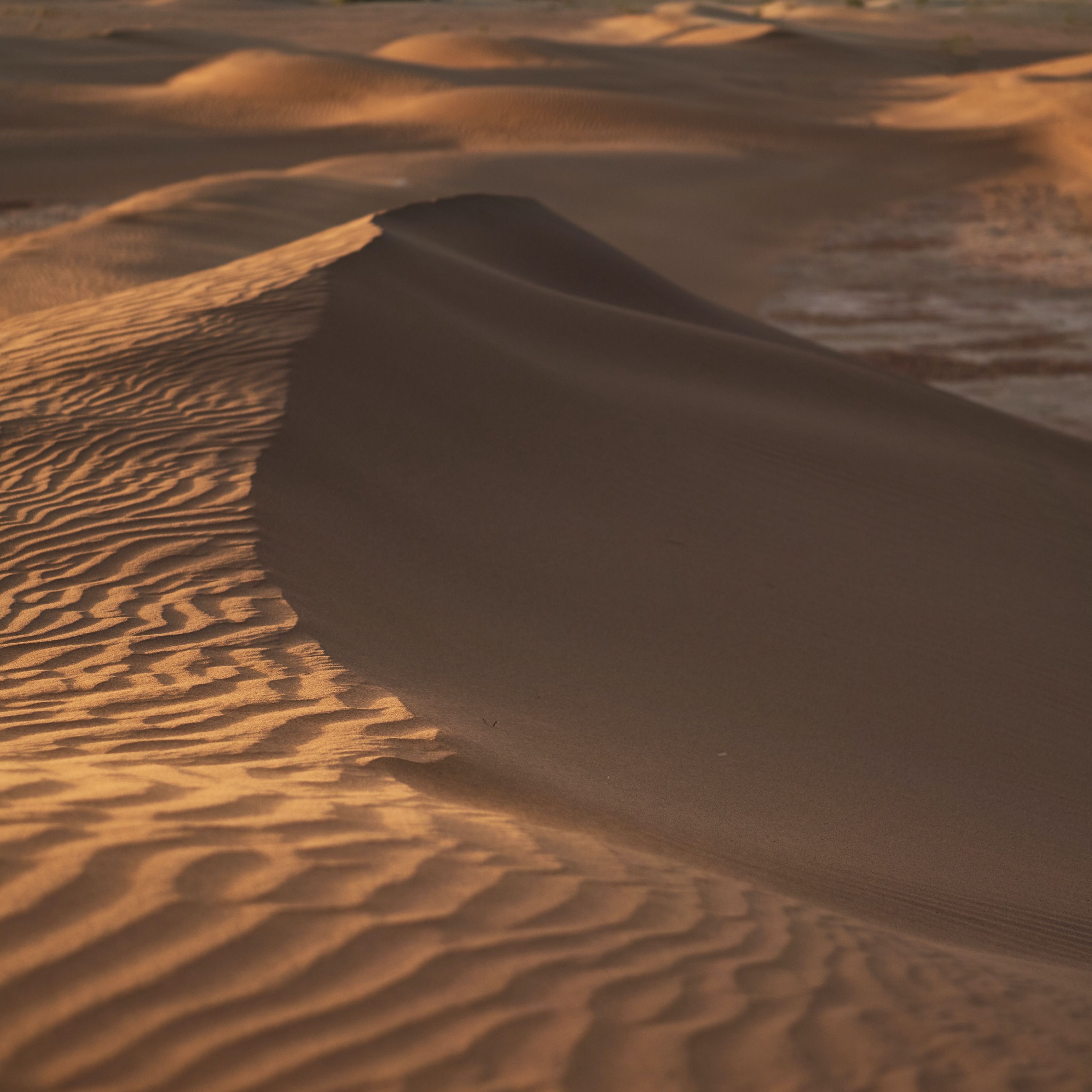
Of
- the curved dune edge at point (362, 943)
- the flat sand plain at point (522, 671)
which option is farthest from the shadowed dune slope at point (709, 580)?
the curved dune edge at point (362, 943)

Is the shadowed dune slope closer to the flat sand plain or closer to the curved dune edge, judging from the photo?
the flat sand plain

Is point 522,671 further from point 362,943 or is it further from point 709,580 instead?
point 362,943

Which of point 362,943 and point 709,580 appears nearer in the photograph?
point 362,943

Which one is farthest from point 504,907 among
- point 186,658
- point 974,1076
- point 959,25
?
point 959,25

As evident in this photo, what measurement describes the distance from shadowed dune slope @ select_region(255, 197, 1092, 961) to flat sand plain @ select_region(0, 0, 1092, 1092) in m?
0.03

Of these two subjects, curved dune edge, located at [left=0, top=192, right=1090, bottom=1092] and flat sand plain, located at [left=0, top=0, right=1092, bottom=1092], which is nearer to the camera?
curved dune edge, located at [left=0, top=192, right=1090, bottom=1092]

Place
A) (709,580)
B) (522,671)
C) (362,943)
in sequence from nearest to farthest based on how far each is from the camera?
(362,943) → (522,671) → (709,580)

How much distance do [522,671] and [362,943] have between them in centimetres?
272

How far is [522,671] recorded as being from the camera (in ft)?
16.9

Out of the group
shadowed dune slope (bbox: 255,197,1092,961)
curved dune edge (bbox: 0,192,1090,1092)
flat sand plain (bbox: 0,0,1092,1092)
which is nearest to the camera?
curved dune edge (bbox: 0,192,1090,1092)

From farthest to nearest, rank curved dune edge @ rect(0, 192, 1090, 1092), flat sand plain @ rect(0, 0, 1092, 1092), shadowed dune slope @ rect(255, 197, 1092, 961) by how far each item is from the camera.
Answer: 1. shadowed dune slope @ rect(255, 197, 1092, 961)
2. flat sand plain @ rect(0, 0, 1092, 1092)
3. curved dune edge @ rect(0, 192, 1090, 1092)

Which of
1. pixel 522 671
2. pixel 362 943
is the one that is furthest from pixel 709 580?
pixel 362 943

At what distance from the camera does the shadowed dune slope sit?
4.36m

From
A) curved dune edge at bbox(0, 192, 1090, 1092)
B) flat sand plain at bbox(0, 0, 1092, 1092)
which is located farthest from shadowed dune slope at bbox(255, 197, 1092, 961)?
curved dune edge at bbox(0, 192, 1090, 1092)
